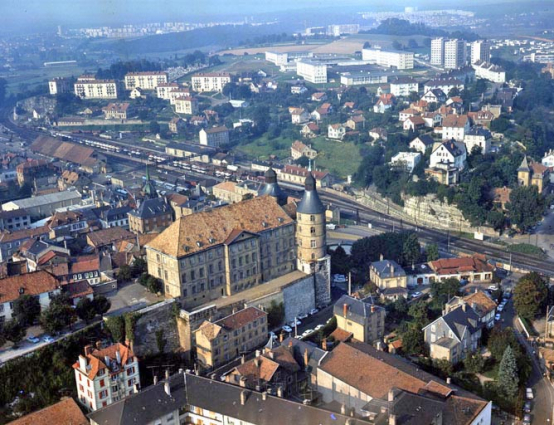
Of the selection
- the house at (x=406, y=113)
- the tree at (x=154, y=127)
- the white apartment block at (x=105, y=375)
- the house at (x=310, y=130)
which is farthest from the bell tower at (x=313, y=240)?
the tree at (x=154, y=127)

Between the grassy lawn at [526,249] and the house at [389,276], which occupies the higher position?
the house at [389,276]

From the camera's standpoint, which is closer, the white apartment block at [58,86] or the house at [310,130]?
the house at [310,130]

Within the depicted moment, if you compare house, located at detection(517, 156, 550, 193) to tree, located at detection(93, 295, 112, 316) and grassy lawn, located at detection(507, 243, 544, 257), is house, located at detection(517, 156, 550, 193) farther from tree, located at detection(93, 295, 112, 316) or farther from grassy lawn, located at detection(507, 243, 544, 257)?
tree, located at detection(93, 295, 112, 316)

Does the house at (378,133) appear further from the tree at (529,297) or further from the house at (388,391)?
the house at (388,391)

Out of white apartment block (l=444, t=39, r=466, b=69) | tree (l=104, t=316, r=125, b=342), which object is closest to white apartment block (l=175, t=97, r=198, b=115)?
white apartment block (l=444, t=39, r=466, b=69)

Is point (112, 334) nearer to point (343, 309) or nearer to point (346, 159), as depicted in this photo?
point (343, 309)

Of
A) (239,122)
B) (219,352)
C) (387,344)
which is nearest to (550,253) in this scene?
(387,344)

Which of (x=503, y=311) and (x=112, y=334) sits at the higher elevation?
(x=112, y=334)
